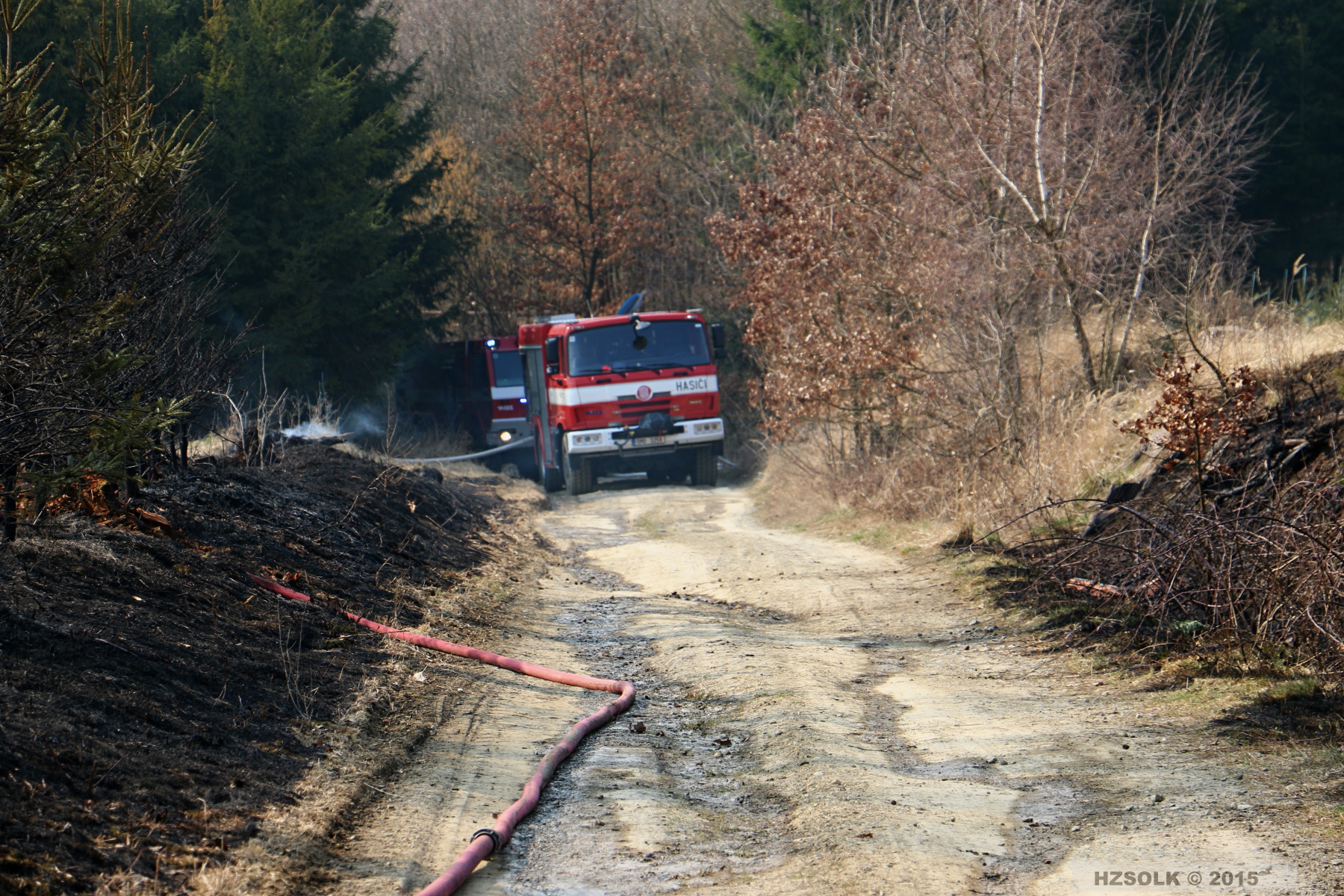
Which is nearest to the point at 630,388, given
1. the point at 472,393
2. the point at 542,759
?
the point at 472,393

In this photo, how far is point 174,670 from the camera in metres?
5.96

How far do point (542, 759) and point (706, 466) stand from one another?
55.4 feet

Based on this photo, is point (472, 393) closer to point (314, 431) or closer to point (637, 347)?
point (637, 347)

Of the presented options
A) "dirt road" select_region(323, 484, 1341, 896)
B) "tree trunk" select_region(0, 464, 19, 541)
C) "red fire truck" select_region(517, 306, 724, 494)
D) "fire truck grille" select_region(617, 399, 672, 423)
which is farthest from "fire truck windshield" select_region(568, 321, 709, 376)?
"tree trunk" select_region(0, 464, 19, 541)

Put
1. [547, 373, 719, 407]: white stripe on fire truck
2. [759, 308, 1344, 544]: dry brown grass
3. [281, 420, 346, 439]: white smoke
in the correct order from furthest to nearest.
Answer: [547, 373, 719, 407]: white stripe on fire truck, [281, 420, 346, 439]: white smoke, [759, 308, 1344, 544]: dry brown grass

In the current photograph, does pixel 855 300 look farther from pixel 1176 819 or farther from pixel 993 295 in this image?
pixel 1176 819

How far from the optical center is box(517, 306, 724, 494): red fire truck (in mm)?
21016

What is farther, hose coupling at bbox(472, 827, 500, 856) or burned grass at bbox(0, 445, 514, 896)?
hose coupling at bbox(472, 827, 500, 856)

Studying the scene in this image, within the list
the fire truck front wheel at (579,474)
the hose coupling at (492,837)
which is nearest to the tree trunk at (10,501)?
the hose coupling at (492,837)

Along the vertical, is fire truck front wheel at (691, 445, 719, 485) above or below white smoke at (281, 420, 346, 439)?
below

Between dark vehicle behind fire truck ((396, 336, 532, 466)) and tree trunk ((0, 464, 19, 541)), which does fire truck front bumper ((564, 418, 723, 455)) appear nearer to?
dark vehicle behind fire truck ((396, 336, 532, 466))

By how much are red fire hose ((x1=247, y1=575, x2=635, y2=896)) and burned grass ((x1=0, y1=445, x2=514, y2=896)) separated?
208mm

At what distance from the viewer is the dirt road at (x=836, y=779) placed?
4508mm

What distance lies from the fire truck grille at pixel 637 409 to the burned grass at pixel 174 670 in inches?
412
